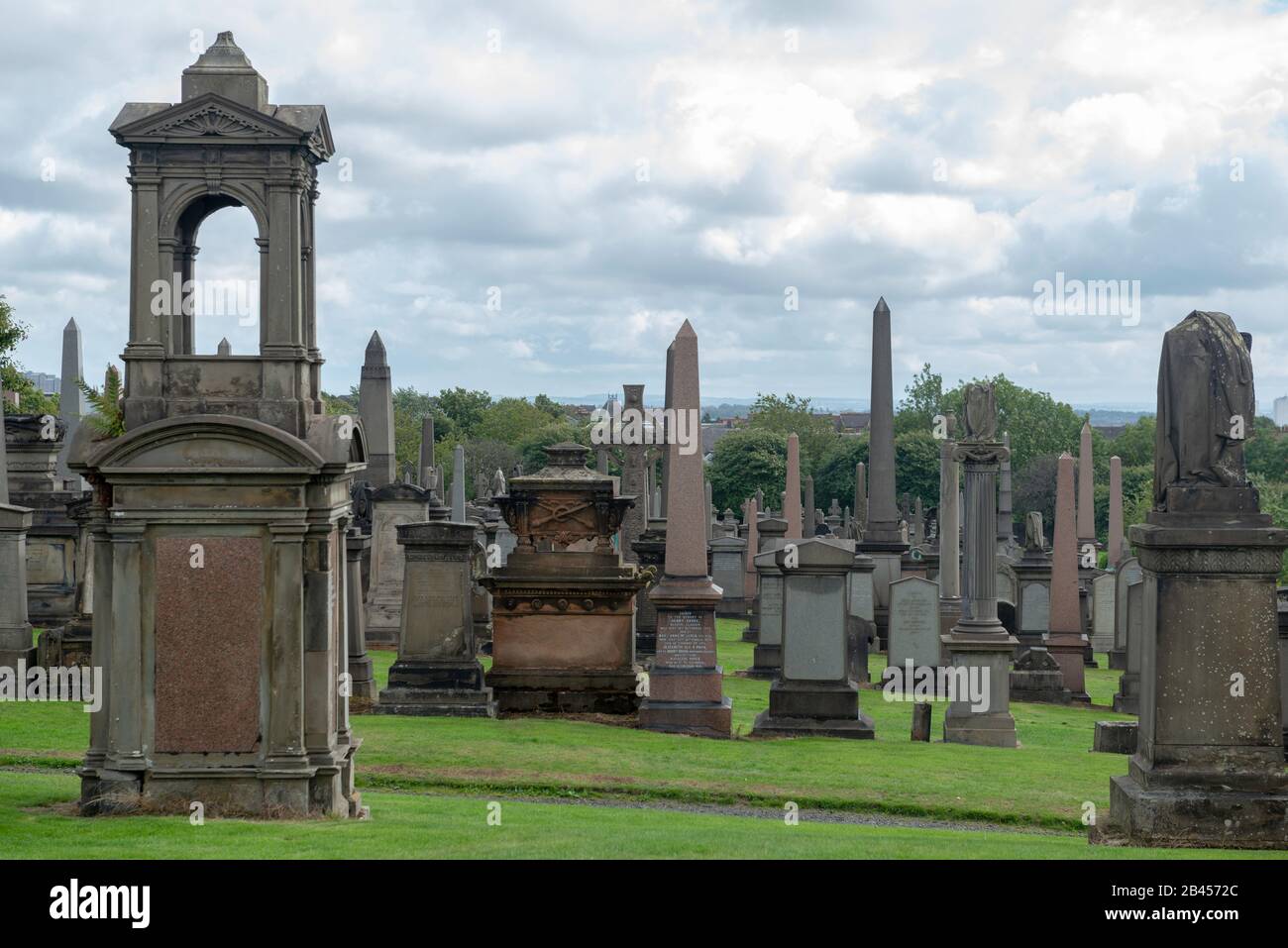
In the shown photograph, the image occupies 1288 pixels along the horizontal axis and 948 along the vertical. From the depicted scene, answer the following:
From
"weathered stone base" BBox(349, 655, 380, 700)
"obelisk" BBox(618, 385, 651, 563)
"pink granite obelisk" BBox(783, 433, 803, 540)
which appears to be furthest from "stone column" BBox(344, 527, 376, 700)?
"pink granite obelisk" BBox(783, 433, 803, 540)

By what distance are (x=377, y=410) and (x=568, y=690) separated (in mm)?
10455

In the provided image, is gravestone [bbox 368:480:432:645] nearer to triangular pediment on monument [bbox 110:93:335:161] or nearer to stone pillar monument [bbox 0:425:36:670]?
stone pillar monument [bbox 0:425:36:670]

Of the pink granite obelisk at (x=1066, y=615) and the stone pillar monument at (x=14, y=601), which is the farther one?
the pink granite obelisk at (x=1066, y=615)

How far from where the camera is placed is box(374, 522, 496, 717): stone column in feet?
58.6

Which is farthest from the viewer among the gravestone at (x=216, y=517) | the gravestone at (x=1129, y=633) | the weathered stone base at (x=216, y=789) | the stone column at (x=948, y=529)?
the gravestone at (x=1129, y=633)

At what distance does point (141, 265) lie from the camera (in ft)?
35.8

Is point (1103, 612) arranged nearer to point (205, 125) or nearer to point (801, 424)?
point (205, 125)

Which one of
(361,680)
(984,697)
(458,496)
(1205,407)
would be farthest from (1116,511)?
(1205,407)

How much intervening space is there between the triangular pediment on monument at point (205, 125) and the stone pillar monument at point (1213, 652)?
6.91 metres

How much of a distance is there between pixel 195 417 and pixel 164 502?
686 millimetres

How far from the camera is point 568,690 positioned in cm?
1862

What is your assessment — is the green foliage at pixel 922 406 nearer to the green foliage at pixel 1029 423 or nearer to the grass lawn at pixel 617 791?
the green foliage at pixel 1029 423

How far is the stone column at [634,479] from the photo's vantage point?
29.5 metres

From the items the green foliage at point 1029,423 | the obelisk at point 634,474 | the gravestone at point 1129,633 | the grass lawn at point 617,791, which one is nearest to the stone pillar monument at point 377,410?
the obelisk at point 634,474
